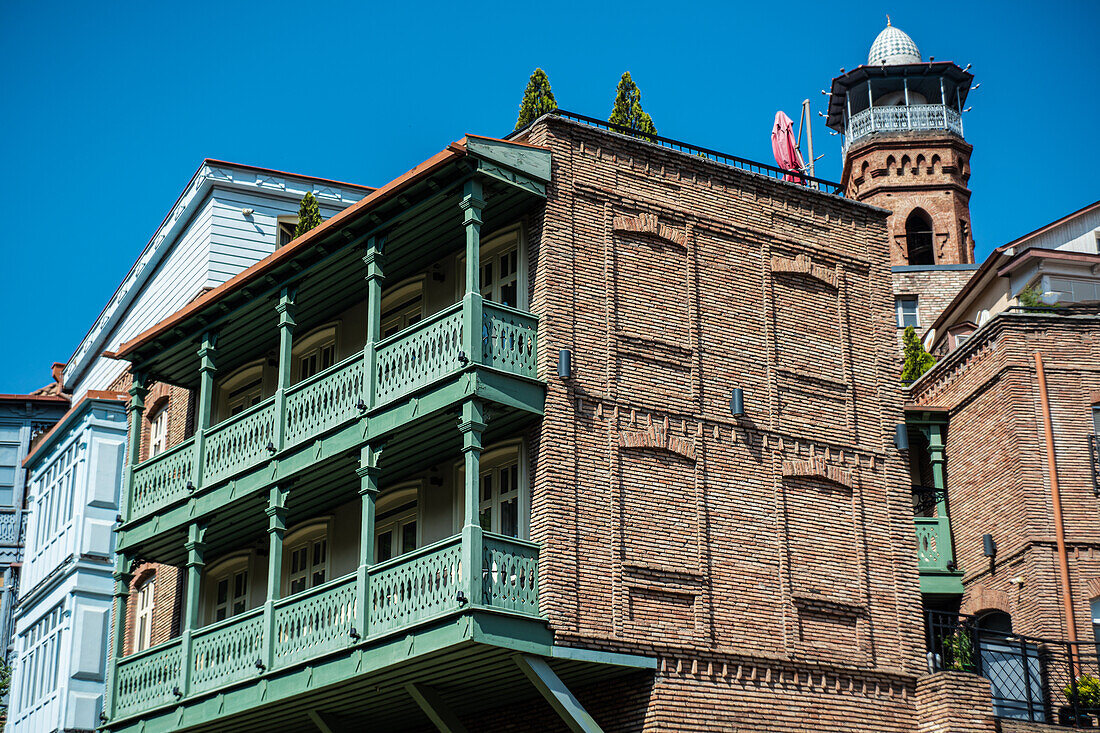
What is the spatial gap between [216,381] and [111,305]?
8.84 metres

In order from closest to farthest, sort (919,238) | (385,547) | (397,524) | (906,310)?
(397,524) < (385,547) < (906,310) < (919,238)

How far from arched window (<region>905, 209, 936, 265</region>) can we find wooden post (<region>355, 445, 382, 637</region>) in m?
41.2

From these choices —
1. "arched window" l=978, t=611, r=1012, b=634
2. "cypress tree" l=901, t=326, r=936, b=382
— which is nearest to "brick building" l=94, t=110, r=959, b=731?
"arched window" l=978, t=611, r=1012, b=634

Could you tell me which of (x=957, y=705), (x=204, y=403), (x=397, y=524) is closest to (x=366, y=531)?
(x=397, y=524)

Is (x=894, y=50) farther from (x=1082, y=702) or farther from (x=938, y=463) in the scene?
(x=1082, y=702)

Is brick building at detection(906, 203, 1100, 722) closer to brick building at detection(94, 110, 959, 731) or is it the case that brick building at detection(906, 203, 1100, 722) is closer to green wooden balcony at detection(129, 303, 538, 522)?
brick building at detection(94, 110, 959, 731)

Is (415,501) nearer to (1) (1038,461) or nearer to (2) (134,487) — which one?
(2) (134,487)

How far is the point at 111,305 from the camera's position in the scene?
117ft

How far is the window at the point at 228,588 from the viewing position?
2686 cm

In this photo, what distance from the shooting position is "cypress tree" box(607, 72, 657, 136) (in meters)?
26.7

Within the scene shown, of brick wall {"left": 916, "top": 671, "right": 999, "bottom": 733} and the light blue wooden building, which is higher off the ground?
the light blue wooden building

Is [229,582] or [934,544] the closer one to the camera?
[934,544]

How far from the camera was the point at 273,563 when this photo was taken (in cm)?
2247

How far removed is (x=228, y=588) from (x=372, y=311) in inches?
330
